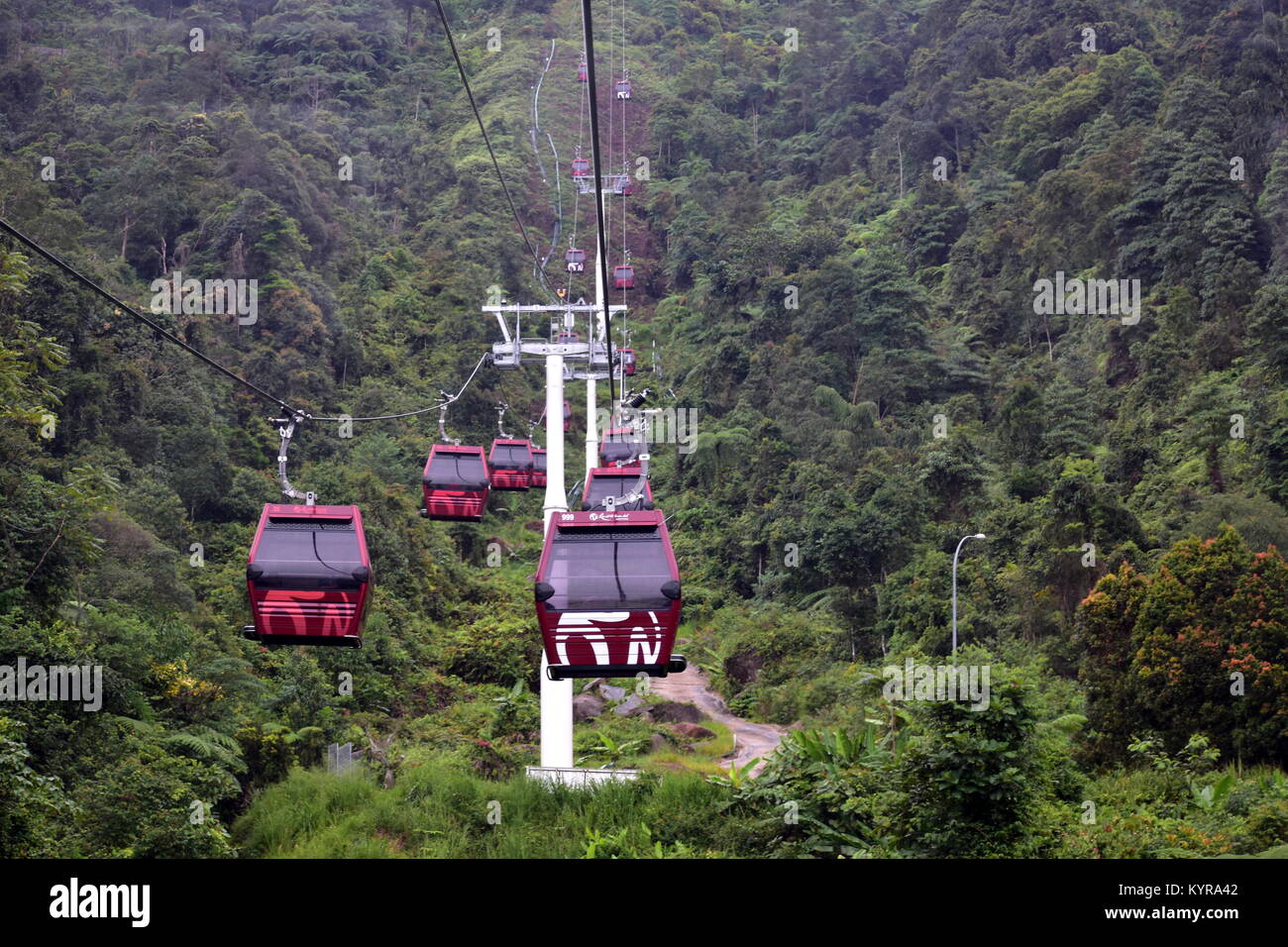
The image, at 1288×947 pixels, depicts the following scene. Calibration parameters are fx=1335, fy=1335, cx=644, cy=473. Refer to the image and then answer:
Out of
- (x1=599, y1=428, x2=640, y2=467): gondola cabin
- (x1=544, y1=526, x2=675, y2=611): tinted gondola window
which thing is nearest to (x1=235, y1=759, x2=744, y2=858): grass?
(x1=544, y1=526, x2=675, y2=611): tinted gondola window

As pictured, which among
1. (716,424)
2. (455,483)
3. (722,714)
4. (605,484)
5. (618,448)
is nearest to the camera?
(605,484)

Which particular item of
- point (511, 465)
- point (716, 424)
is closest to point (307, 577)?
point (511, 465)

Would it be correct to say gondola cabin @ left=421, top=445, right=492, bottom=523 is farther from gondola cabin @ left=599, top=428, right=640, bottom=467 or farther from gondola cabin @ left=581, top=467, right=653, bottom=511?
gondola cabin @ left=599, top=428, right=640, bottom=467

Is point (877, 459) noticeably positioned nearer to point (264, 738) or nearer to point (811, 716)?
point (811, 716)

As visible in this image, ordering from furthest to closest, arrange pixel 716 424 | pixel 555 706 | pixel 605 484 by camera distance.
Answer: pixel 716 424 → pixel 605 484 → pixel 555 706

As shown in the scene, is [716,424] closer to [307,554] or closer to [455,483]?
[455,483]

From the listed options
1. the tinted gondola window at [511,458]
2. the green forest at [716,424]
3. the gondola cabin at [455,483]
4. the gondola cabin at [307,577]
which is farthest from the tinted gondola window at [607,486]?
the gondola cabin at [307,577]

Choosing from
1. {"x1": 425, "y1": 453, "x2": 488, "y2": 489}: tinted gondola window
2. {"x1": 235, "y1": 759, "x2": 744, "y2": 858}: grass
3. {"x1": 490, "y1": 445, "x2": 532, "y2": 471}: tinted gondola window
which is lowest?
{"x1": 235, "y1": 759, "x2": 744, "y2": 858}: grass
